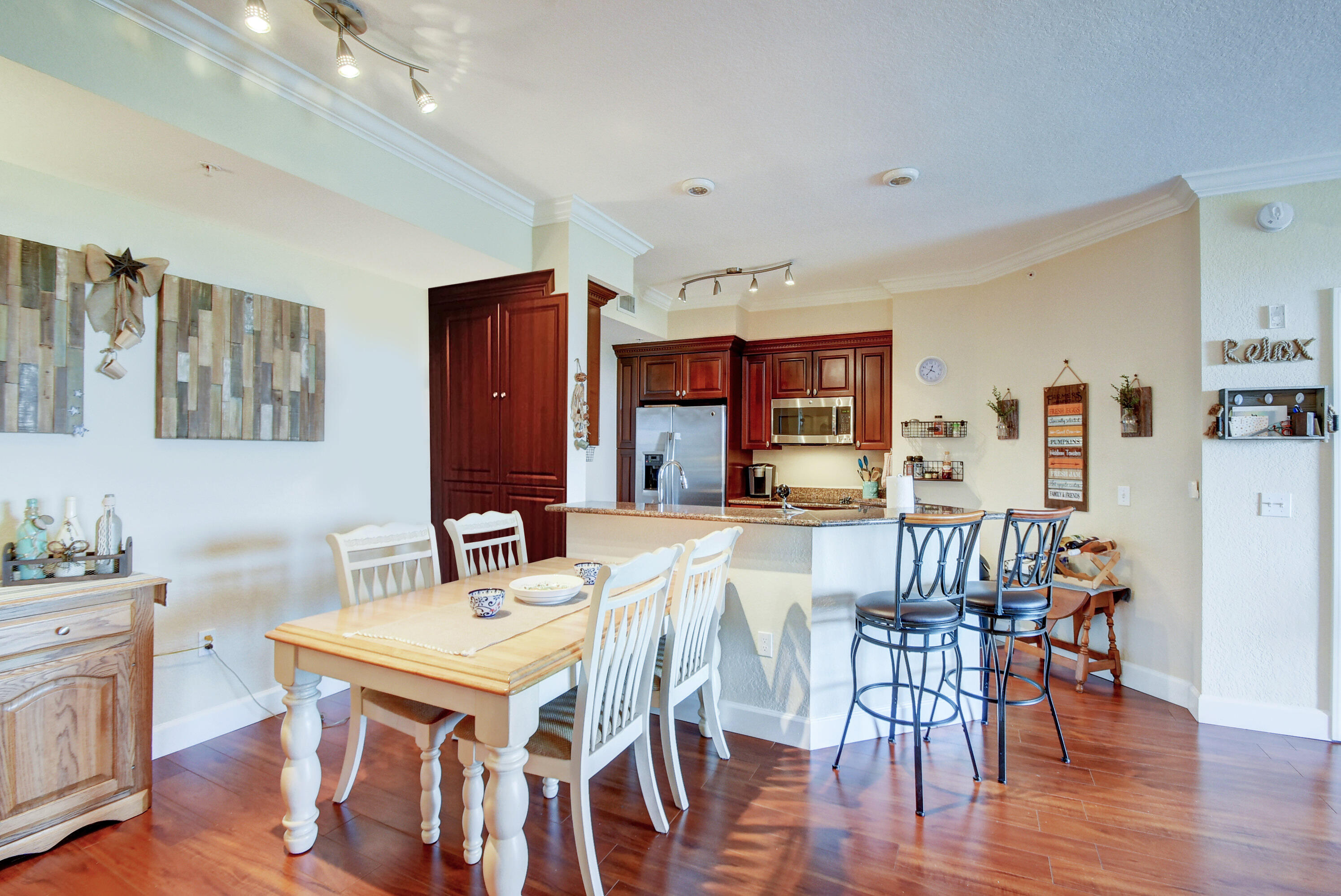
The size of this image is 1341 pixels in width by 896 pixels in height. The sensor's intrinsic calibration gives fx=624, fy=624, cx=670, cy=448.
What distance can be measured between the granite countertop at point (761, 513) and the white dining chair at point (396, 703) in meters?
0.86

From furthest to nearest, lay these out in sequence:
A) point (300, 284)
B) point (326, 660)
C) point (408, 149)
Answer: point (300, 284)
point (408, 149)
point (326, 660)

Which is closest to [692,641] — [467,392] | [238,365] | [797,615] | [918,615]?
[797,615]

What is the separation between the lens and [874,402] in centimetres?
514

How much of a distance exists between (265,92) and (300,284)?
1097mm

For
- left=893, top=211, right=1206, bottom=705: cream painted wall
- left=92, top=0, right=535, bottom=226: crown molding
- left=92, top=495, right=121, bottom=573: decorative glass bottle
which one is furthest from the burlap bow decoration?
left=893, top=211, right=1206, bottom=705: cream painted wall

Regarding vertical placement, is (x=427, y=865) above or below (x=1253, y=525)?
below

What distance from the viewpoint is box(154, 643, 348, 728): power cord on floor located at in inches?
106

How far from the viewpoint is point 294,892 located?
1.78 metres

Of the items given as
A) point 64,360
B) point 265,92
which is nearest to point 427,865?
point 64,360

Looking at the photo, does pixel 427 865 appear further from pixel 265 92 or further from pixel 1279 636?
pixel 1279 636

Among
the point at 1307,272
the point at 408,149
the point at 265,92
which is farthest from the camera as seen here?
the point at 1307,272

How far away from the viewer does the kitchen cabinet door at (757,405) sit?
554 centimetres

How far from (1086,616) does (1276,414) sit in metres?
1.32

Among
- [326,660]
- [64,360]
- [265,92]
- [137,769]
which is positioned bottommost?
[137,769]
